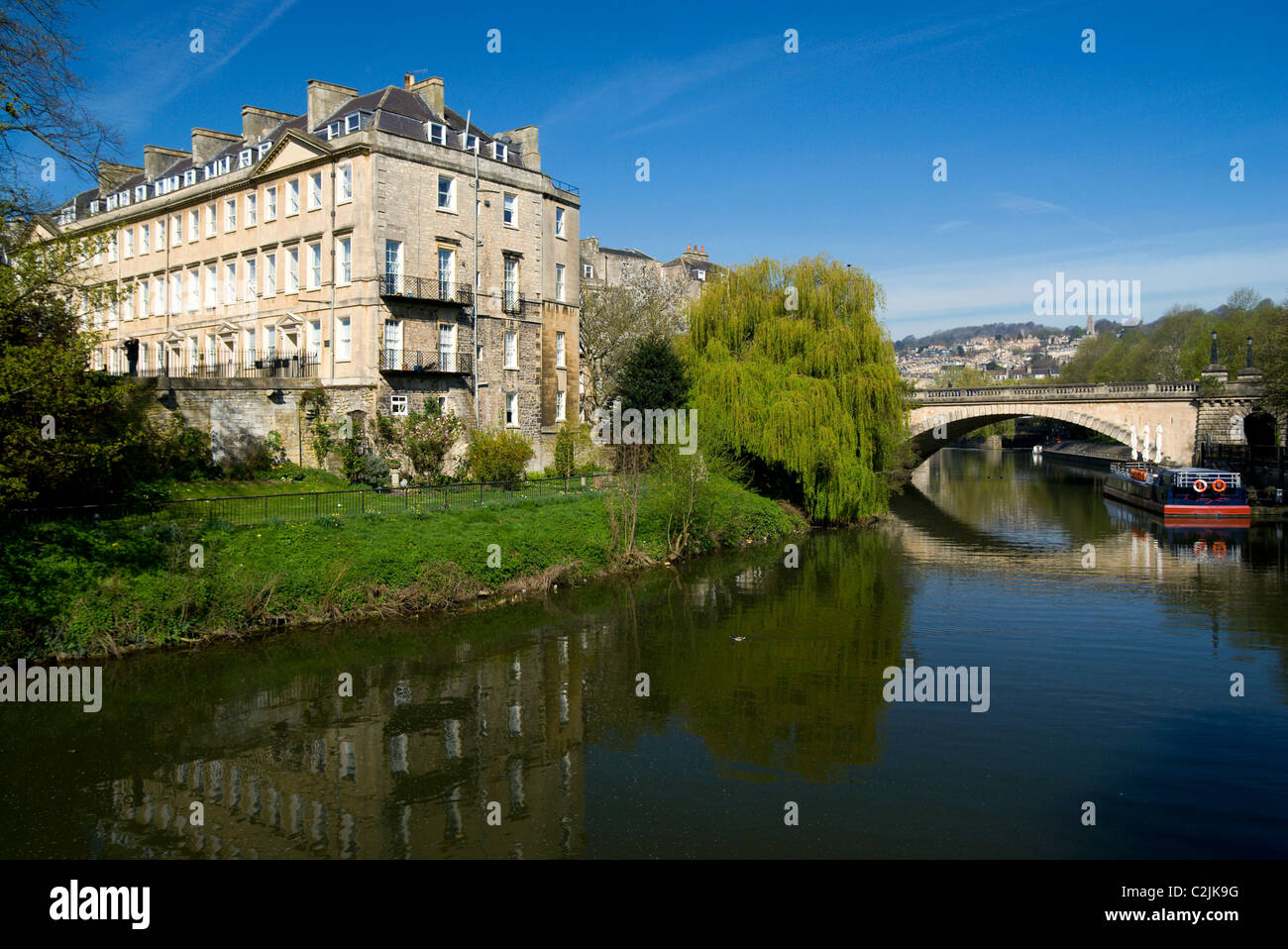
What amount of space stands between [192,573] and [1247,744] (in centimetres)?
1975

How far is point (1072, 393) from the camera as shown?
174 feet

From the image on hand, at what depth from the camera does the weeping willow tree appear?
119 ft

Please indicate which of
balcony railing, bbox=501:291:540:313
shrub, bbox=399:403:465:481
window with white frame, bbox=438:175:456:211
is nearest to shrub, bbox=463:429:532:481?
shrub, bbox=399:403:465:481

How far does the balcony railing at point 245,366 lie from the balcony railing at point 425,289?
430cm

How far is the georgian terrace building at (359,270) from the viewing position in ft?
112

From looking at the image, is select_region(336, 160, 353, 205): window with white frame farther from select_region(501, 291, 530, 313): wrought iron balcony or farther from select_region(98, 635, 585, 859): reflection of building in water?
select_region(98, 635, 585, 859): reflection of building in water

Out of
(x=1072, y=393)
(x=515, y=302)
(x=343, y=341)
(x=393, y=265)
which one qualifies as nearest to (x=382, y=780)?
(x=343, y=341)

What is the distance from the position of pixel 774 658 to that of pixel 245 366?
2845 centimetres

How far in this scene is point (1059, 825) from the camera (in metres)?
11.5

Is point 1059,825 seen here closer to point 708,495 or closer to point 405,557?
point 405,557

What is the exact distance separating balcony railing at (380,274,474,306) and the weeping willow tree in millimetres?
9553
